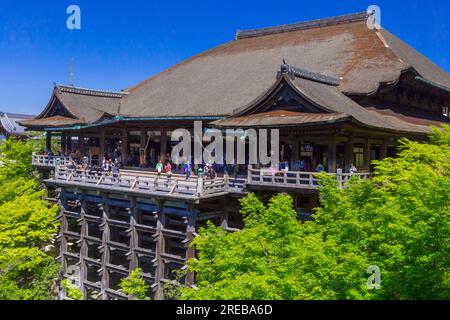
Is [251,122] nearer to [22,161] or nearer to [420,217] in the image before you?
[420,217]

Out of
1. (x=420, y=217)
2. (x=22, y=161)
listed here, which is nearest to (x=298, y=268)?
(x=420, y=217)

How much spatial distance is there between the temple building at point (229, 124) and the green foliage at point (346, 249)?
3524 mm

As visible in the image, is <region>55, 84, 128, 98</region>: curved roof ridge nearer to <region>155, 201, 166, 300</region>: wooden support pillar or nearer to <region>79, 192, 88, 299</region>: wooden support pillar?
<region>79, 192, 88, 299</region>: wooden support pillar

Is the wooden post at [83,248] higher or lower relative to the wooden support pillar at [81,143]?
lower

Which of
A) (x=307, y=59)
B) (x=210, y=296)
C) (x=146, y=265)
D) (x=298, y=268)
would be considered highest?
(x=307, y=59)

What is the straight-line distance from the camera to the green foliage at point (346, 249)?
1117cm

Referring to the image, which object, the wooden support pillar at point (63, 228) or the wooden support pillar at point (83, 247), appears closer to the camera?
the wooden support pillar at point (83, 247)

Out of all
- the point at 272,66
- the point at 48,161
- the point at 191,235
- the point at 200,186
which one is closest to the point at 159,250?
the point at 191,235

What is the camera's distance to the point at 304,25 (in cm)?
3797

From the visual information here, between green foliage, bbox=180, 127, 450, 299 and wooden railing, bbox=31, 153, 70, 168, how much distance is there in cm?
1854

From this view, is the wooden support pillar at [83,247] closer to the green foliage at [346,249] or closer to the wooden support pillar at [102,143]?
the wooden support pillar at [102,143]

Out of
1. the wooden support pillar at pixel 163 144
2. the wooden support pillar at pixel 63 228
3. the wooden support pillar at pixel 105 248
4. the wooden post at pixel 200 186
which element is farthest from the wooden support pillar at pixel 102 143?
the wooden post at pixel 200 186

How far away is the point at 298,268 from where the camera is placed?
1297cm

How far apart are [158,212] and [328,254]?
1250cm
